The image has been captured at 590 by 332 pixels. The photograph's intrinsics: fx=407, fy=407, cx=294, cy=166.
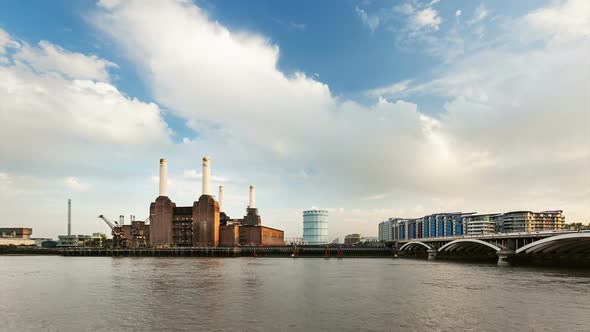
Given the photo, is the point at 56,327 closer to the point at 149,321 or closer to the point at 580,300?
the point at 149,321

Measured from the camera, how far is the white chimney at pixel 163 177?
489ft

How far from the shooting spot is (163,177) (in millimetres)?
154875

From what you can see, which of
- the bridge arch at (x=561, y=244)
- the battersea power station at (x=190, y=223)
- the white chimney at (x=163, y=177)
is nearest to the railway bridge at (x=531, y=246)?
the bridge arch at (x=561, y=244)

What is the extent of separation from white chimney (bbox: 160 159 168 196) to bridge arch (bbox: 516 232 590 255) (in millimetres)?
116347

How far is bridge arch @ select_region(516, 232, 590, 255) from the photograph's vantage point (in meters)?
62.2

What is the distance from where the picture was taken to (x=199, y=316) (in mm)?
29719

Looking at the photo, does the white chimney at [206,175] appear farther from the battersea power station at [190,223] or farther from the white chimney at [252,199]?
the white chimney at [252,199]

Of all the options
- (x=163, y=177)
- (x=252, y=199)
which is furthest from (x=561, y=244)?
(x=252, y=199)

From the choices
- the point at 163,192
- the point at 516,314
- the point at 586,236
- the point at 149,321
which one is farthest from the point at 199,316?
the point at 163,192

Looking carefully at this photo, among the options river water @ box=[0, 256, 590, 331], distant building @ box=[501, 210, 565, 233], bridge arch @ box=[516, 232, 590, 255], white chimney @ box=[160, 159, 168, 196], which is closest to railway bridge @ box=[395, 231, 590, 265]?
bridge arch @ box=[516, 232, 590, 255]

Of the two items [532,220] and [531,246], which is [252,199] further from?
[531,246]

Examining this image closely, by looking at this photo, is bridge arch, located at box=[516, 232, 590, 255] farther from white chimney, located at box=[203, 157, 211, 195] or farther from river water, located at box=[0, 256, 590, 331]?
Answer: white chimney, located at box=[203, 157, 211, 195]

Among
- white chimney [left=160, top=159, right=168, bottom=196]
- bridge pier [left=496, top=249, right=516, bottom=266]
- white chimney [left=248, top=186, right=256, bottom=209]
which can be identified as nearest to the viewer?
bridge pier [left=496, top=249, right=516, bottom=266]

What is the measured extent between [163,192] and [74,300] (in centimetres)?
12416
